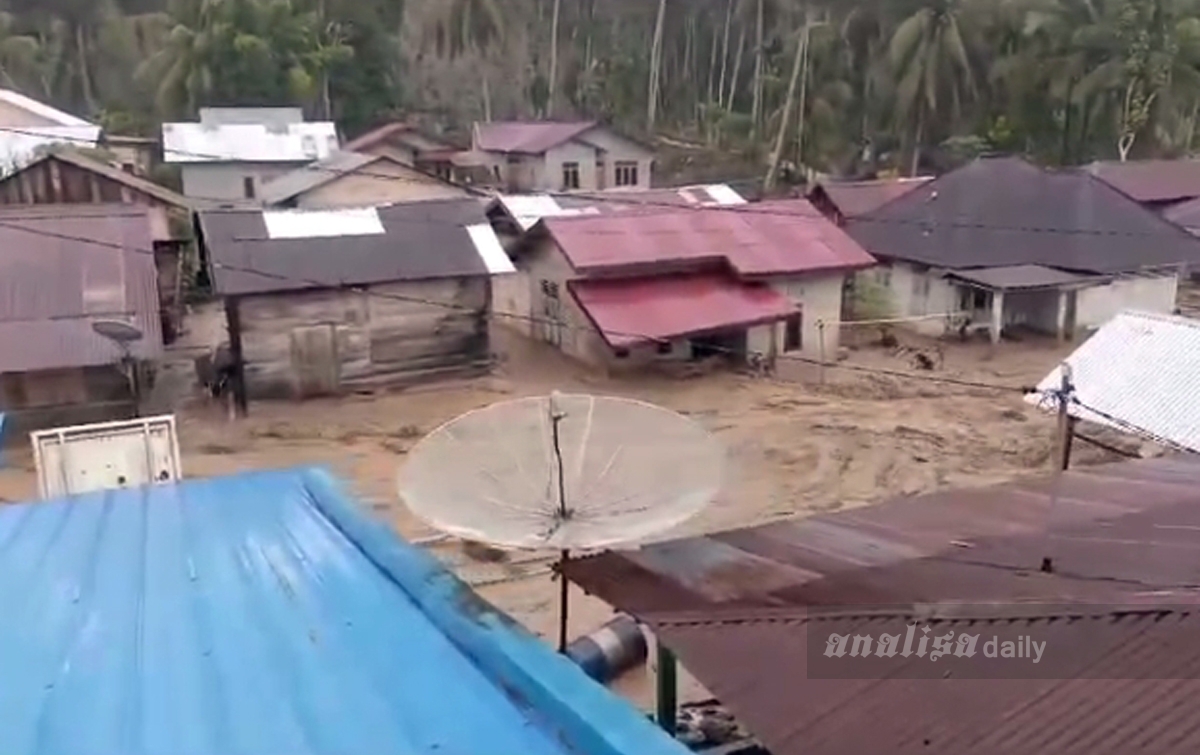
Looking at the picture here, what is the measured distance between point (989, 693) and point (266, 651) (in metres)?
3.02

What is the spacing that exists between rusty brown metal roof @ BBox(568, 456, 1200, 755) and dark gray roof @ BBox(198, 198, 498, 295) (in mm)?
12485

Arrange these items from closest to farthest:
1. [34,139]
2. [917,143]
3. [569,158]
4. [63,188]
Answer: [63,188] → [34,139] → [569,158] → [917,143]

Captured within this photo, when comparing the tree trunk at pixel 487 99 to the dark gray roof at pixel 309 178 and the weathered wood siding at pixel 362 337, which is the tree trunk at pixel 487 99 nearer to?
the dark gray roof at pixel 309 178

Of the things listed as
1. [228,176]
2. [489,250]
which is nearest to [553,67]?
[228,176]

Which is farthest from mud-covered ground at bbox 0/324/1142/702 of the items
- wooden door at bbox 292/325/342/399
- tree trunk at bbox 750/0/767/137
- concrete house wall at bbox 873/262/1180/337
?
tree trunk at bbox 750/0/767/137

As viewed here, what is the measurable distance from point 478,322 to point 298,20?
94.3 ft

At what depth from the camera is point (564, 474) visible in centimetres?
A: 674

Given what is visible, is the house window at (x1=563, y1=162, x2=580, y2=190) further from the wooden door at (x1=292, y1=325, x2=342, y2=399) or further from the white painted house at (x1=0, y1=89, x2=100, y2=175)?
the wooden door at (x1=292, y1=325, x2=342, y2=399)

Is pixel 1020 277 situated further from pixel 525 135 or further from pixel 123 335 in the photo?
pixel 525 135

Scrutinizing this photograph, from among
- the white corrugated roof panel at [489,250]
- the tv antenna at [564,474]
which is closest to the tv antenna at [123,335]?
the white corrugated roof panel at [489,250]

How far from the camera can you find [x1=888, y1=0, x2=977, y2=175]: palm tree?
1598 inches

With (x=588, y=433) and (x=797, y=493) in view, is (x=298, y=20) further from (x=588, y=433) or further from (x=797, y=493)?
(x=588, y=433)

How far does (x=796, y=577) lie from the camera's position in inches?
250

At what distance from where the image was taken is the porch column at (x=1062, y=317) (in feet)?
79.8
